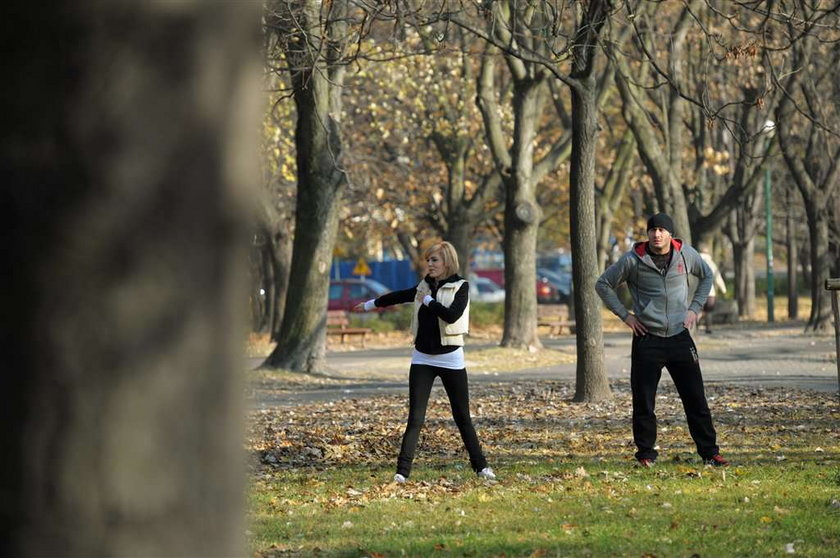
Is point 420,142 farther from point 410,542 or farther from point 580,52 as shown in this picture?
point 410,542

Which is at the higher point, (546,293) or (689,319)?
(546,293)

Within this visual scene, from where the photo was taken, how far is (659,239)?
404 inches

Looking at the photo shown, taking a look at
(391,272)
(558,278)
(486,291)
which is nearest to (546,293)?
(486,291)

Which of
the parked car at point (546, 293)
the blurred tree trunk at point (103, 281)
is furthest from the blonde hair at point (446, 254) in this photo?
the parked car at point (546, 293)

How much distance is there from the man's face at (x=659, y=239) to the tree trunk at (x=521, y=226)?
1449 centimetres

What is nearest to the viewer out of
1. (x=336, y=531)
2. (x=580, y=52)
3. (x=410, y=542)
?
(x=410, y=542)

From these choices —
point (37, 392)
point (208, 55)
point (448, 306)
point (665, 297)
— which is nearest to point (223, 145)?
point (208, 55)

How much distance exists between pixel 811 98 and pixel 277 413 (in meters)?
15.7

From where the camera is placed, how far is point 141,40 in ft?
8.96

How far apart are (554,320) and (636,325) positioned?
87.7 ft

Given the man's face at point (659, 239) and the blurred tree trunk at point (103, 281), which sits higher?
the man's face at point (659, 239)

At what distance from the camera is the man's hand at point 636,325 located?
10422 millimetres

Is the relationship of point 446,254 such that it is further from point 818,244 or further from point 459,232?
point 459,232

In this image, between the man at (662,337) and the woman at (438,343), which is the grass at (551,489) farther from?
the woman at (438,343)
